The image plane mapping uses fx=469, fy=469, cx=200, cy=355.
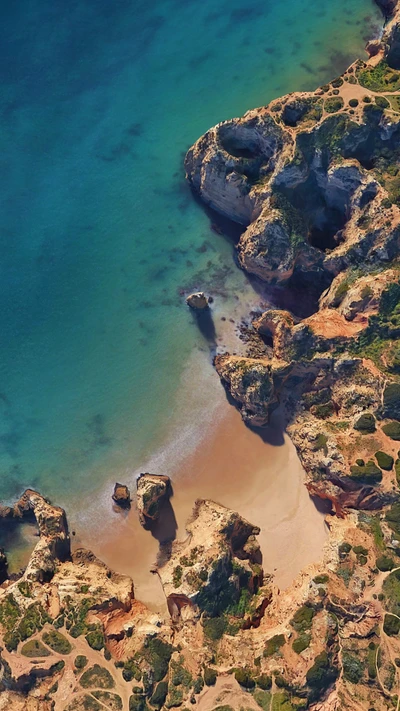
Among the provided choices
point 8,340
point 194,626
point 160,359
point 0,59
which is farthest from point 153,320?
point 0,59

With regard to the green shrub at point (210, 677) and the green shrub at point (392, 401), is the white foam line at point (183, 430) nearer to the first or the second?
the green shrub at point (392, 401)

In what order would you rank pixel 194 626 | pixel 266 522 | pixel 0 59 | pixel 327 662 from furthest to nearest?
pixel 0 59 → pixel 266 522 → pixel 194 626 → pixel 327 662

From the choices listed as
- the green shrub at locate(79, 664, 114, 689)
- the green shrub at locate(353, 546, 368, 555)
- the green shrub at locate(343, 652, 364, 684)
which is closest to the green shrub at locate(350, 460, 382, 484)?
the green shrub at locate(353, 546, 368, 555)

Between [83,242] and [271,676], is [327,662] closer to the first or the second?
[271,676]

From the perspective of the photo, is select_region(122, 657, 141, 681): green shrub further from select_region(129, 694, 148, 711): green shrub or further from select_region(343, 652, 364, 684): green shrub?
select_region(343, 652, 364, 684): green shrub

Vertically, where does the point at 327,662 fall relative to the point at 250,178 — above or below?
below

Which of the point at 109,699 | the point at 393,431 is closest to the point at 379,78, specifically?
the point at 393,431
